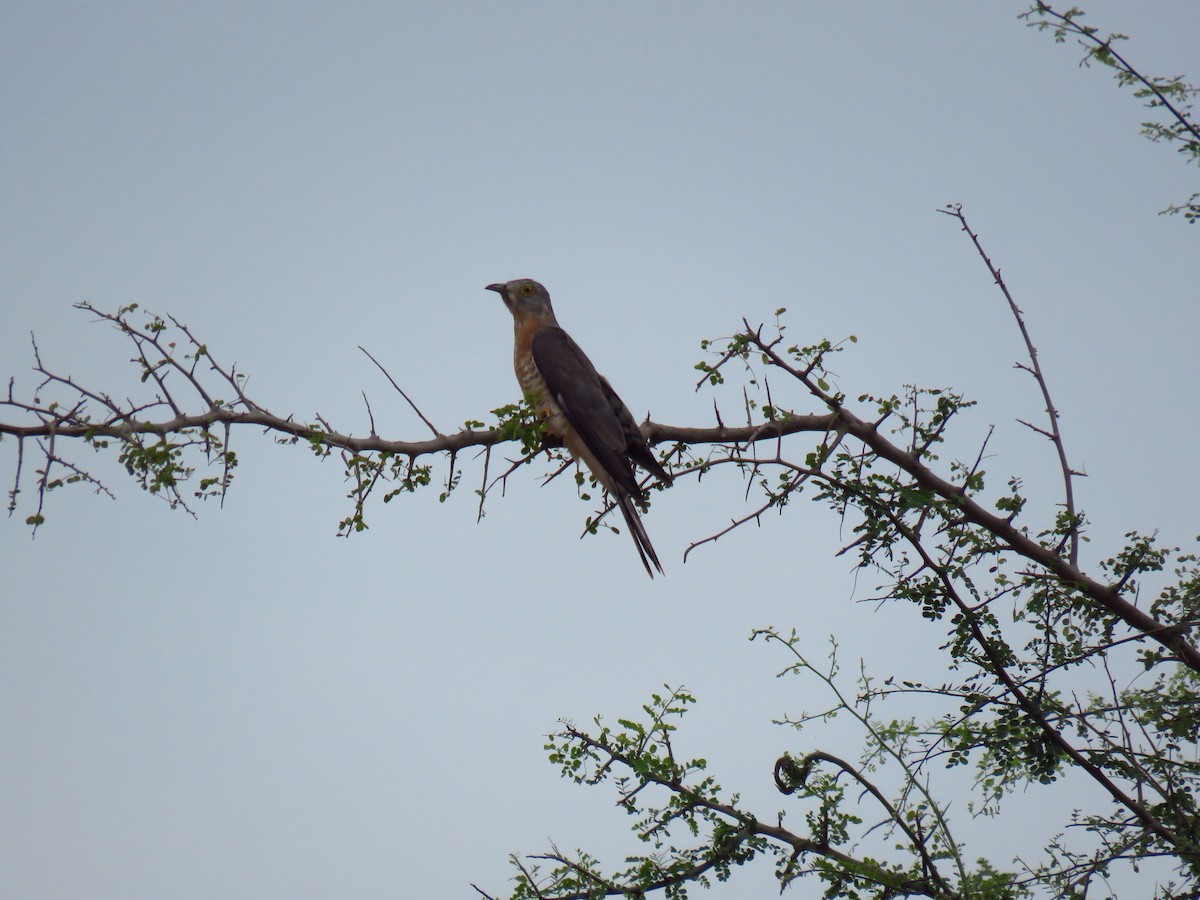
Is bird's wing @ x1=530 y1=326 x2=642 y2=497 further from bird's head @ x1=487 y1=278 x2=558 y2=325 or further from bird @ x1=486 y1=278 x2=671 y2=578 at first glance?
bird's head @ x1=487 y1=278 x2=558 y2=325

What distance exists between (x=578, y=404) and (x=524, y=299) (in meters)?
1.83

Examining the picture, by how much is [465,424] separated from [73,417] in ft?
5.04

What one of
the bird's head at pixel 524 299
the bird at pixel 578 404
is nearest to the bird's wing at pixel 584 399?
the bird at pixel 578 404

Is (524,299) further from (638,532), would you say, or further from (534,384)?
(638,532)

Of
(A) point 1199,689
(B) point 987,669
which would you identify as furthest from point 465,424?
(A) point 1199,689

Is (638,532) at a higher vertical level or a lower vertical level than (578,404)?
lower

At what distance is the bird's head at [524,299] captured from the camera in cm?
773

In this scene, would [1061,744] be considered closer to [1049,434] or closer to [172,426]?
[1049,434]

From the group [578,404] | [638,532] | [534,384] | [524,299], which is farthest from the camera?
[524,299]

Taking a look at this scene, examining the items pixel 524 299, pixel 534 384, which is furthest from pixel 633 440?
pixel 524 299

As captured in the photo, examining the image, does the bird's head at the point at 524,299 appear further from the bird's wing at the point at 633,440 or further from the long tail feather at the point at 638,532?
the long tail feather at the point at 638,532

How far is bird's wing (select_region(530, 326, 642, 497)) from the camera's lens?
5473 mm

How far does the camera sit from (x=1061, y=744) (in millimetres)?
3893

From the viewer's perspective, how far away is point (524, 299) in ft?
25.5
